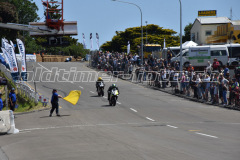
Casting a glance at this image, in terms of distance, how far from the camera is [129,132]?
16.6 meters

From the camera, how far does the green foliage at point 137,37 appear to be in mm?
94125

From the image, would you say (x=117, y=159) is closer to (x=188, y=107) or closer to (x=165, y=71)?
(x=188, y=107)

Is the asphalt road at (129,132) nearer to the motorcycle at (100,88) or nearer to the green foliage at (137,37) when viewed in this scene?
the motorcycle at (100,88)

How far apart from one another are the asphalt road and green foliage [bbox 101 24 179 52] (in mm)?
62348

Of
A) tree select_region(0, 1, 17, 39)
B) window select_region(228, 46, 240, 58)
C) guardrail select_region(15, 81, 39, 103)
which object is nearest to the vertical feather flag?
guardrail select_region(15, 81, 39, 103)

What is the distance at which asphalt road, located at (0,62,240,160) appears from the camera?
1158cm

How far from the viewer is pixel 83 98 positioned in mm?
32844

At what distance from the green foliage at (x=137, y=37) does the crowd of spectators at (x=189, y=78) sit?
39.8 metres

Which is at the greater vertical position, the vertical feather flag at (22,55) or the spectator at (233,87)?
the vertical feather flag at (22,55)

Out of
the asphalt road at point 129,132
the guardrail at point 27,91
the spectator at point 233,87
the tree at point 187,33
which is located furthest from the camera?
the tree at point 187,33

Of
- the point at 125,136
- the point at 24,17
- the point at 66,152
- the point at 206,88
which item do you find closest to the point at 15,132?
the point at 125,136

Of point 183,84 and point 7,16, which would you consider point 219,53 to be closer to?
point 183,84

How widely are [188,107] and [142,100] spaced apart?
506 centimetres

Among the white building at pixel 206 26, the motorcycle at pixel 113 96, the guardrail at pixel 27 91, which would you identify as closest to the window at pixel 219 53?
the motorcycle at pixel 113 96
